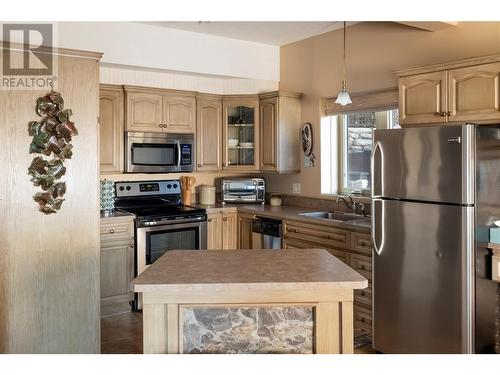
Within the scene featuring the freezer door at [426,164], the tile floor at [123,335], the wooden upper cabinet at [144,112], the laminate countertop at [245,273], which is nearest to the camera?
the laminate countertop at [245,273]

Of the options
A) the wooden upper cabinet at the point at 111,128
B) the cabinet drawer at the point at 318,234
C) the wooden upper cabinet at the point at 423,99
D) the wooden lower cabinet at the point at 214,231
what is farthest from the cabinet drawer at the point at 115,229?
the wooden upper cabinet at the point at 423,99

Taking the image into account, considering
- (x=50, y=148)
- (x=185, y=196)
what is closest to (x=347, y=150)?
(x=185, y=196)

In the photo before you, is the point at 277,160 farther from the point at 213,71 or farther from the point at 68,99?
the point at 68,99

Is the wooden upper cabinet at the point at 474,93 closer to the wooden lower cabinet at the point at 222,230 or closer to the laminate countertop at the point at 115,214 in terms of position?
the wooden lower cabinet at the point at 222,230

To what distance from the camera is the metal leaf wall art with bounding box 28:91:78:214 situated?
303cm

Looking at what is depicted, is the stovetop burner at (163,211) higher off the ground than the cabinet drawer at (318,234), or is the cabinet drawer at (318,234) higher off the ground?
the stovetop burner at (163,211)

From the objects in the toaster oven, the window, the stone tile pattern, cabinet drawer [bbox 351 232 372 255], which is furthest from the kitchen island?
the toaster oven

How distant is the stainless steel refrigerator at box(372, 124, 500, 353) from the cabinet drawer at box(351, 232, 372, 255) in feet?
0.91

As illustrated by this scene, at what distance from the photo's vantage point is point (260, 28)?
474 centimetres

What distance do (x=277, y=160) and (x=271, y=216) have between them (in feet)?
2.47

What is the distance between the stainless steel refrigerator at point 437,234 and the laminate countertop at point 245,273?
0.96 meters

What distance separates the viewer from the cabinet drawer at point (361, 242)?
3691mm

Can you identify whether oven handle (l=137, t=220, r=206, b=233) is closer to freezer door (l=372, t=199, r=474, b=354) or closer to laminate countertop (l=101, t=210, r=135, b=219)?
laminate countertop (l=101, t=210, r=135, b=219)

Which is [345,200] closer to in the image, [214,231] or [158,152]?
[214,231]
